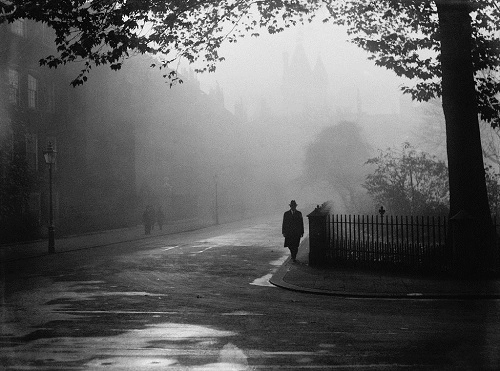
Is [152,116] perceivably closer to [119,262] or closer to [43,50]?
[43,50]

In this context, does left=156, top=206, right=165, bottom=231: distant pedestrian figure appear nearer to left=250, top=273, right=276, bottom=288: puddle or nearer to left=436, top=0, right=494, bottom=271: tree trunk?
left=250, top=273, right=276, bottom=288: puddle

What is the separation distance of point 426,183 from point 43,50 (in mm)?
24254

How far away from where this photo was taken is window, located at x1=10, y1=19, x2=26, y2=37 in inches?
1372

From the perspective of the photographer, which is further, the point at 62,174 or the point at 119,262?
the point at 62,174

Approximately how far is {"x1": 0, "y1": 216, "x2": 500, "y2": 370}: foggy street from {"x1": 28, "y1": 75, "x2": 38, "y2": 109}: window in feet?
80.2

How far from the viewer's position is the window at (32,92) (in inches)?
1442

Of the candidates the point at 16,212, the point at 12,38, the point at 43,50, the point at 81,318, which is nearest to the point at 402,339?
the point at 81,318

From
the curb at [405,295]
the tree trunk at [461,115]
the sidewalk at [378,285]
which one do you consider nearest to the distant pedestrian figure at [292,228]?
the sidewalk at [378,285]

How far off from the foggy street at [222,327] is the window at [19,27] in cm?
2431

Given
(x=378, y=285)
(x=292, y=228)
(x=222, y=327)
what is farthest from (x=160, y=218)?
(x=222, y=327)

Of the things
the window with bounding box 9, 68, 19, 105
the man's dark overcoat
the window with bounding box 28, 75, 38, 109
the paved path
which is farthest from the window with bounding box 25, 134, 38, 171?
the paved path

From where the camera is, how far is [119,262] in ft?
60.6

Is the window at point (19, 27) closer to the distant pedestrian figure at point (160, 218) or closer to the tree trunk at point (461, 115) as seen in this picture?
the distant pedestrian figure at point (160, 218)

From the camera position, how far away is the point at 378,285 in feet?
42.4
